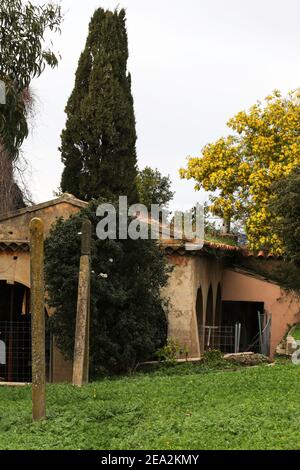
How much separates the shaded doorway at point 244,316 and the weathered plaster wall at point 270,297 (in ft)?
7.38

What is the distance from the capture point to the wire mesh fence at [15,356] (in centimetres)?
2045

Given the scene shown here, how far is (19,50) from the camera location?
40.0 feet

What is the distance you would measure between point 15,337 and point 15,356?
0.50 m

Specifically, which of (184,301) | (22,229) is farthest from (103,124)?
(184,301)

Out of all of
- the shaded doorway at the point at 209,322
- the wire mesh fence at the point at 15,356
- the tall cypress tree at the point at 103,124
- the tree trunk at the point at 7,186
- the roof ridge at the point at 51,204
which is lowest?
the wire mesh fence at the point at 15,356

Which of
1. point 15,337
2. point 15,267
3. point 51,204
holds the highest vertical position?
point 51,204

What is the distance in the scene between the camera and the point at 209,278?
22844 millimetres

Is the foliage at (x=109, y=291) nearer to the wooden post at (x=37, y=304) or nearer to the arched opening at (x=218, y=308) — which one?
the wooden post at (x=37, y=304)

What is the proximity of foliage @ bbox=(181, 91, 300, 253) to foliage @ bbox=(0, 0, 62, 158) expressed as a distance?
12.9 meters

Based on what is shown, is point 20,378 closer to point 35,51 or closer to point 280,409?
point 35,51

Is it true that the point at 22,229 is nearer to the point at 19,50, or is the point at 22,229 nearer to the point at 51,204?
the point at 51,204

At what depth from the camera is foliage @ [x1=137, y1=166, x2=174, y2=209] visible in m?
36.0

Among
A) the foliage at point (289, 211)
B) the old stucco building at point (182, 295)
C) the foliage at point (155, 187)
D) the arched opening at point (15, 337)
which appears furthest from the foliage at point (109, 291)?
the foliage at point (155, 187)

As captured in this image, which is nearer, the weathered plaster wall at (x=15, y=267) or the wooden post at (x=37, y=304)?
the wooden post at (x=37, y=304)
